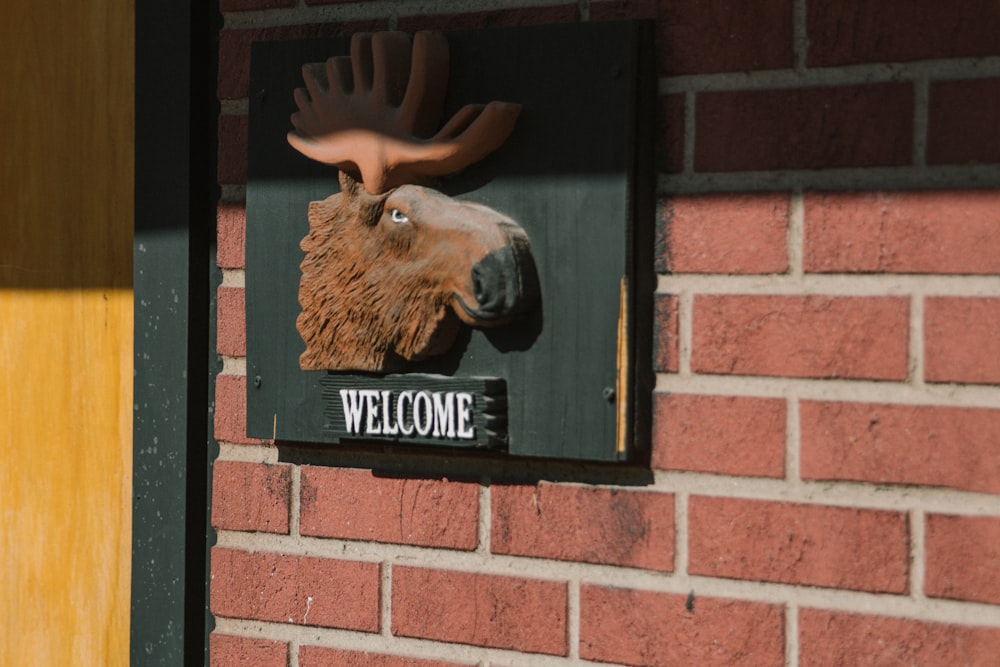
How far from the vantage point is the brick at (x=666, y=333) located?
1390 mm

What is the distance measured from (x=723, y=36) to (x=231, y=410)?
848mm

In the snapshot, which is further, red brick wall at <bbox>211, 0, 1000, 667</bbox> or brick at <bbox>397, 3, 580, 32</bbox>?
brick at <bbox>397, 3, 580, 32</bbox>

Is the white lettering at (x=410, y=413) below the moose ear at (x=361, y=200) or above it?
below

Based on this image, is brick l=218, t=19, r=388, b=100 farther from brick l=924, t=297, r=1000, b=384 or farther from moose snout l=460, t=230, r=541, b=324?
brick l=924, t=297, r=1000, b=384

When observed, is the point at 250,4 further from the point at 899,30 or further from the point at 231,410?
the point at 899,30

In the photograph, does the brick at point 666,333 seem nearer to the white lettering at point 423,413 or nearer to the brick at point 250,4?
the white lettering at point 423,413

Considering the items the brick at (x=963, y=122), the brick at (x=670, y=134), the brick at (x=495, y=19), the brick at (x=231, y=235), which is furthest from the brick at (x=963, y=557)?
the brick at (x=231, y=235)

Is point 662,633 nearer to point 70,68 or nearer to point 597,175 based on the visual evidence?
point 597,175

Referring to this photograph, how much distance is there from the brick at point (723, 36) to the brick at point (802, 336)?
27cm

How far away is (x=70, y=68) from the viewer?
1.89m

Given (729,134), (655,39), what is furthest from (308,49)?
(729,134)

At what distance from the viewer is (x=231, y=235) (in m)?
1.67

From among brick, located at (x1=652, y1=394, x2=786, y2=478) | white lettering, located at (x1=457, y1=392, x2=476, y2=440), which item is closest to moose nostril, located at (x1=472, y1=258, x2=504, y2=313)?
white lettering, located at (x1=457, y1=392, x2=476, y2=440)

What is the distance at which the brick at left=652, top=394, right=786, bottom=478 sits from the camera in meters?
1.34
